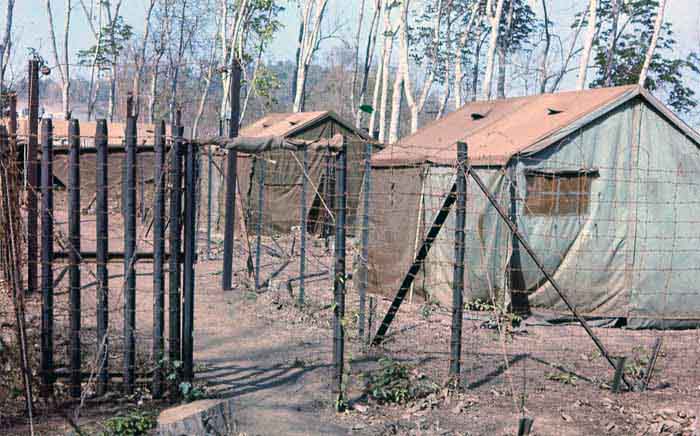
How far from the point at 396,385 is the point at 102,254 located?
2749 mm

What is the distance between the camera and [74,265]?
609 centimetres

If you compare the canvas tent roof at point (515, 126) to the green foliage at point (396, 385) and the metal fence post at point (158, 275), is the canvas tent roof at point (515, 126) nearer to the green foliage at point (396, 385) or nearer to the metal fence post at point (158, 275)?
the green foliage at point (396, 385)

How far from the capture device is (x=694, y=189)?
11.2 metres

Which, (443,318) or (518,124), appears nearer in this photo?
(443,318)

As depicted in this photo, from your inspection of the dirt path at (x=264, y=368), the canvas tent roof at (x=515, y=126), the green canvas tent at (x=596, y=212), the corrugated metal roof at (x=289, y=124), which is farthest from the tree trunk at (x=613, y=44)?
the dirt path at (x=264, y=368)

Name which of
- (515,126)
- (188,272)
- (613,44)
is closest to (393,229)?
(515,126)

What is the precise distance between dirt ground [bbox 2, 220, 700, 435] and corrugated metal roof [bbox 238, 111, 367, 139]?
27.4ft

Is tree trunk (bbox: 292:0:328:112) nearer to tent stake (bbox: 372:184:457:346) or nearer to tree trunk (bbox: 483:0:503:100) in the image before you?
tree trunk (bbox: 483:0:503:100)

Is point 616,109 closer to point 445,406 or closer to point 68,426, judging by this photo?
point 445,406

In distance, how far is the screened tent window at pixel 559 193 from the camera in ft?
35.6

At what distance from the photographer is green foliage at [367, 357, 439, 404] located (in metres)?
6.80

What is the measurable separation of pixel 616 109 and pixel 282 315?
546cm

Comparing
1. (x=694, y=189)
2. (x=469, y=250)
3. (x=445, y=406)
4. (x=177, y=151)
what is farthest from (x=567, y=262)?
(x=177, y=151)

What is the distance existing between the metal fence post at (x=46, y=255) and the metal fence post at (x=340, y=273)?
89.3 inches
